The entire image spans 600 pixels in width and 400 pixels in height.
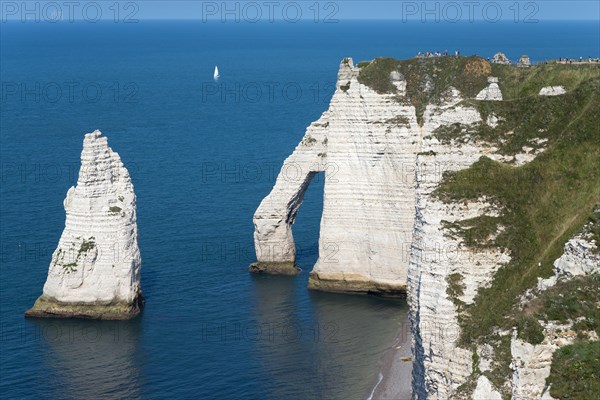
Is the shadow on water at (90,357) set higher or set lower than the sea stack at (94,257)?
lower

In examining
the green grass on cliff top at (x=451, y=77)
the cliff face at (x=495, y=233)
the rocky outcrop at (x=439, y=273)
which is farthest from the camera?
the green grass on cliff top at (x=451, y=77)

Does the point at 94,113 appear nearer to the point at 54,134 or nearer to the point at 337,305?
the point at 54,134

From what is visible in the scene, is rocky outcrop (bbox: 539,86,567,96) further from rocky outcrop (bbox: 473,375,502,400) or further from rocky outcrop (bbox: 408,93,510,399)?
rocky outcrop (bbox: 473,375,502,400)

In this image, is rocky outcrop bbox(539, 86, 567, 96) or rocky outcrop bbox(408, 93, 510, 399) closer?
rocky outcrop bbox(408, 93, 510, 399)

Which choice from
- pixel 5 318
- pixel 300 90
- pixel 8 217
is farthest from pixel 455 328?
pixel 300 90

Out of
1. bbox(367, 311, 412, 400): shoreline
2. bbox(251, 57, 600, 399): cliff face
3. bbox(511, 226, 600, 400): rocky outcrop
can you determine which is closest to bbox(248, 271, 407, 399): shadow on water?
bbox(367, 311, 412, 400): shoreline

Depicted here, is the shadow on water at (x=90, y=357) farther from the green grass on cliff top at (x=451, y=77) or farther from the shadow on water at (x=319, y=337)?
the green grass on cliff top at (x=451, y=77)

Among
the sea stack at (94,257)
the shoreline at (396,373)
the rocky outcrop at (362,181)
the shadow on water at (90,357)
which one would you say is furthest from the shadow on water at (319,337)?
the sea stack at (94,257)
